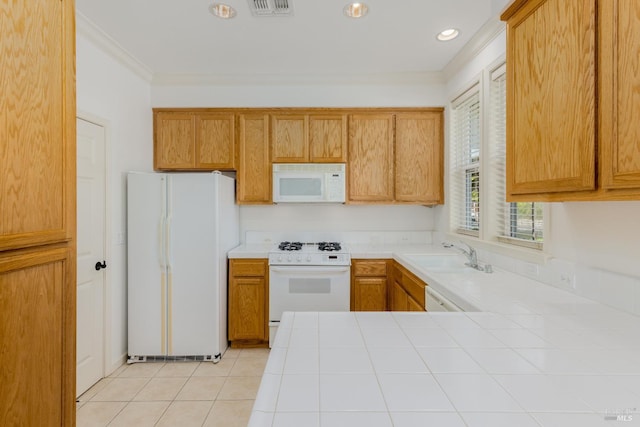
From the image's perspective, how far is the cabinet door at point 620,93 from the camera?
949mm

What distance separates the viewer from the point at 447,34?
254cm

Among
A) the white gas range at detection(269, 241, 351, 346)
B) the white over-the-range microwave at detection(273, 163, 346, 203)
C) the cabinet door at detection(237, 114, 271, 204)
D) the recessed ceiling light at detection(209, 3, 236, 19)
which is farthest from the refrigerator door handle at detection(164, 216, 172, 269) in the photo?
the recessed ceiling light at detection(209, 3, 236, 19)

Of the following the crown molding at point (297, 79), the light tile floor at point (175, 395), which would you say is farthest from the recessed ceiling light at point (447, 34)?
the light tile floor at point (175, 395)

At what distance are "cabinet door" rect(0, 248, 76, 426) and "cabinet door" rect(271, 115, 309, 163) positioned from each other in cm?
221

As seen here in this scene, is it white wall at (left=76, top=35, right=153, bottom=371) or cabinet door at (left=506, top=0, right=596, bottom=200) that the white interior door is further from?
cabinet door at (left=506, top=0, right=596, bottom=200)

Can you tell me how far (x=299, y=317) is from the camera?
4.18ft

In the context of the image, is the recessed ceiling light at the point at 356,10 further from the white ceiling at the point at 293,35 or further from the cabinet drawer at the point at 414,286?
the cabinet drawer at the point at 414,286

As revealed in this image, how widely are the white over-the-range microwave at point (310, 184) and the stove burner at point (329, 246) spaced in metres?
0.46

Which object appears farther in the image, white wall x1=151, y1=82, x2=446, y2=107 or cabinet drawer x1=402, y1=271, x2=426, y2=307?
white wall x1=151, y1=82, x2=446, y2=107

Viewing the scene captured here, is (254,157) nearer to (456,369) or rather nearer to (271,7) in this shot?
(271,7)

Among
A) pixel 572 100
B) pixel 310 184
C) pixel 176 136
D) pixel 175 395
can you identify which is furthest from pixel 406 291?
pixel 176 136

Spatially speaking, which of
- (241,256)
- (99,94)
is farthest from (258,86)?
(241,256)

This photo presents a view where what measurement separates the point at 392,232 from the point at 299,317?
2.52 m

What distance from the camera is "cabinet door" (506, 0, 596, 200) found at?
1.12 meters
